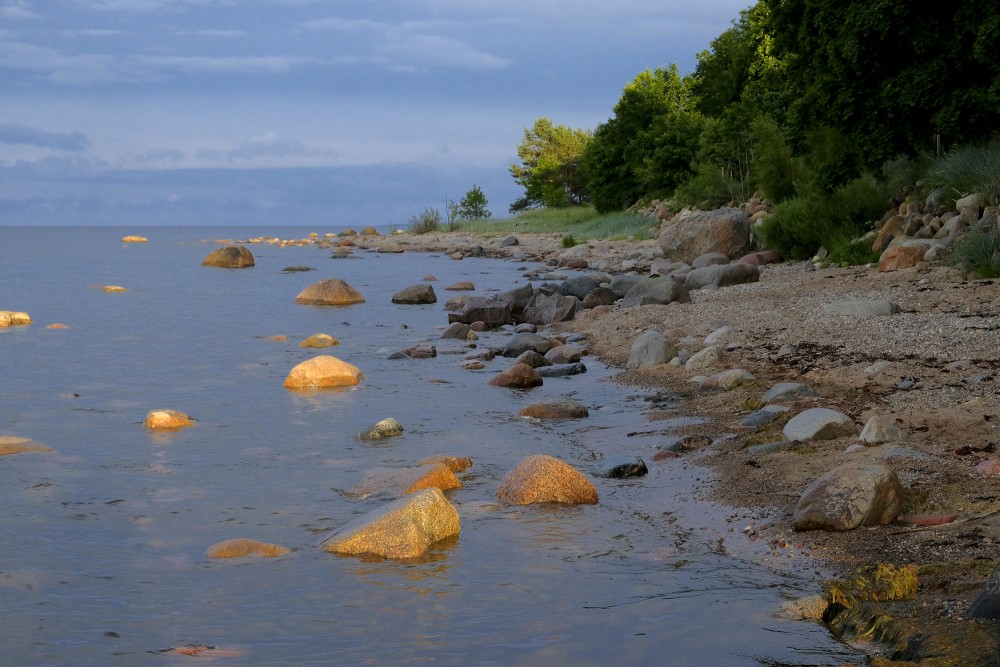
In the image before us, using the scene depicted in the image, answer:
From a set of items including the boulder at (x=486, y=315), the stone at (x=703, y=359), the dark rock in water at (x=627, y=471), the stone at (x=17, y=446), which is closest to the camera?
the dark rock in water at (x=627, y=471)

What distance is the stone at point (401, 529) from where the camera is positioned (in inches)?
241

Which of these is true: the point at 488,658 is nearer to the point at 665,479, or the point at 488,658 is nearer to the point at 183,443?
the point at 665,479

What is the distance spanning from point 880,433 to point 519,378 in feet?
18.0

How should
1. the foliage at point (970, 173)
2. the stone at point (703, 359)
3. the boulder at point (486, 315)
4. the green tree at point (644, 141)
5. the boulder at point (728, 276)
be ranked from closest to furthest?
the stone at point (703, 359), the foliage at point (970, 173), the boulder at point (486, 315), the boulder at point (728, 276), the green tree at point (644, 141)

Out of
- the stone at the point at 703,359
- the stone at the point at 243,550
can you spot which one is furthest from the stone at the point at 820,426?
the stone at the point at 243,550

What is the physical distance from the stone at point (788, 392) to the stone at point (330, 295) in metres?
16.1

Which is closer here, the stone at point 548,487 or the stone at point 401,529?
the stone at point 401,529

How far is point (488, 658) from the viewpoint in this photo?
463cm

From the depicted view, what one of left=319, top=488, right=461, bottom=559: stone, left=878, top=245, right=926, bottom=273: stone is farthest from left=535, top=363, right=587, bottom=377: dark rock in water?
left=319, top=488, right=461, bottom=559: stone

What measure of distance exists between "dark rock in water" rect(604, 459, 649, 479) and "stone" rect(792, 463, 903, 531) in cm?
186

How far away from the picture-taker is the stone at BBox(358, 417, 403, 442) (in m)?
9.46

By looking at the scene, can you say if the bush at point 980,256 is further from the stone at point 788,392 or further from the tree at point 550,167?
the tree at point 550,167

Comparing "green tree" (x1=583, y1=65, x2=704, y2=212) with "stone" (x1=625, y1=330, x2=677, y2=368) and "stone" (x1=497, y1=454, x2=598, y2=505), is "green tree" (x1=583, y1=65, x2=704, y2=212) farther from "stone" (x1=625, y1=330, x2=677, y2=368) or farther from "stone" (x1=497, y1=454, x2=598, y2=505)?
"stone" (x1=497, y1=454, x2=598, y2=505)

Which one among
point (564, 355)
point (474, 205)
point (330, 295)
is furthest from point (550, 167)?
point (564, 355)
